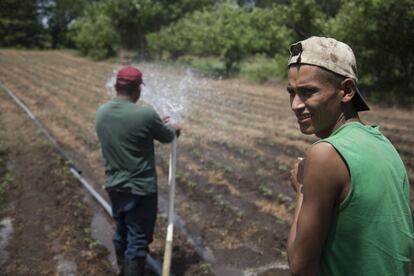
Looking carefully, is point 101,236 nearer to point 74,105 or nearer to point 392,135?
point 392,135

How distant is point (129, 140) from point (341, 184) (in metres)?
2.45

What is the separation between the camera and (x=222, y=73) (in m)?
22.2

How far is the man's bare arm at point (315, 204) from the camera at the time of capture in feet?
4.10

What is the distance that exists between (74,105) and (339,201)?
44.3ft

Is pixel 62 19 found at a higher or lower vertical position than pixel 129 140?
higher

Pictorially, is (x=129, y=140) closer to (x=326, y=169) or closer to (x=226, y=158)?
(x=326, y=169)

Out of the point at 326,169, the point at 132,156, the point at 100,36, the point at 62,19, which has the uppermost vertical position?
the point at 326,169

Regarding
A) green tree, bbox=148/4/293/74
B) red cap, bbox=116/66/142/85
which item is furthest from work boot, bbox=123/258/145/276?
green tree, bbox=148/4/293/74

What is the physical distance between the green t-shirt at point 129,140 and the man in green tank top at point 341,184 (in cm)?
212

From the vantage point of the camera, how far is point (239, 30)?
21.2 m

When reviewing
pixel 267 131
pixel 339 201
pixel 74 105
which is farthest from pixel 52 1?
pixel 339 201

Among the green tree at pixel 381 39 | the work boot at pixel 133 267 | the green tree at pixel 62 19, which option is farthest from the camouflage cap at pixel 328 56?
the green tree at pixel 62 19

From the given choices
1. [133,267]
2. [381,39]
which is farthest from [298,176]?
[381,39]

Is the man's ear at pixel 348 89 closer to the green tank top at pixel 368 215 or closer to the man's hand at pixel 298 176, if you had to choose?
the green tank top at pixel 368 215
